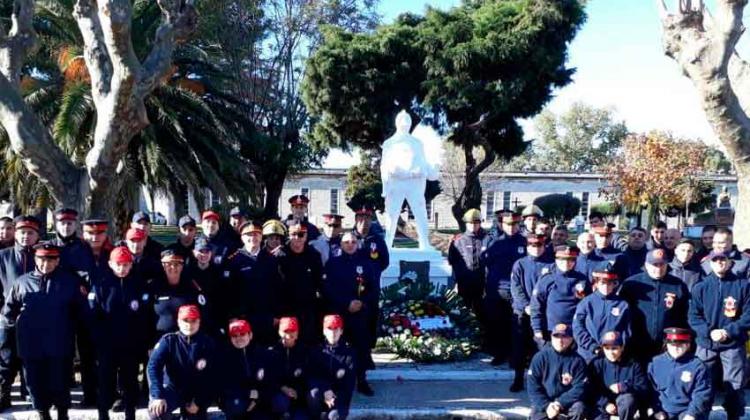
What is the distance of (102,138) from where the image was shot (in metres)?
6.81

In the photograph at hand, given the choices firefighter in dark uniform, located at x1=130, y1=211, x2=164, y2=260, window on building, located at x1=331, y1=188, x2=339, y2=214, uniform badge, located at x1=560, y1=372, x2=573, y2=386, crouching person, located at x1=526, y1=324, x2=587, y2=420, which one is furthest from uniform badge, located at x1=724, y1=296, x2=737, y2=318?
window on building, located at x1=331, y1=188, x2=339, y2=214

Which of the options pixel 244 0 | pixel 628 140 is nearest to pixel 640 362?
pixel 244 0

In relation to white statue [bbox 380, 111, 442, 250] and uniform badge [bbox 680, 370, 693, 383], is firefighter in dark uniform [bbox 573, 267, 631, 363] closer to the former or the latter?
uniform badge [bbox 680, 370, 693, 383]

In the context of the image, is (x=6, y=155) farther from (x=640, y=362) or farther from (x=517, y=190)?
(x=517, y=190)

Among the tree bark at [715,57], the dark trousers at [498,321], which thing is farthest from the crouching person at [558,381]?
the tree bark at [715,57]

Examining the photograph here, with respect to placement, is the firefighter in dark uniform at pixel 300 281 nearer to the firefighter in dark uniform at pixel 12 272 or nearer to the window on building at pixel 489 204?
the firefighter in dark uniform at pixel 12 272

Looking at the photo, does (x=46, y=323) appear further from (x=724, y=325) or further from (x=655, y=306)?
(x=724, y=325)

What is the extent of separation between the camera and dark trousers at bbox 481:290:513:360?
24.0 feet

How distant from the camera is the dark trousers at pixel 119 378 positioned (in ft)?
17.6

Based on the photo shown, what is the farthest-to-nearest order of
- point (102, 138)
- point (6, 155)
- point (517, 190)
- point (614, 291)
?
point (517, 190), point (6, 155), point (102, 138), point (614, 291)

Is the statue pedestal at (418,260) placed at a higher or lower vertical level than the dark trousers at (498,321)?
higher

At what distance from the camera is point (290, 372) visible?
5320 mm

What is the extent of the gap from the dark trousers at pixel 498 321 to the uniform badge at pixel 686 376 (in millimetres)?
2179

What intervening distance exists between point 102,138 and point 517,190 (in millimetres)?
40302
